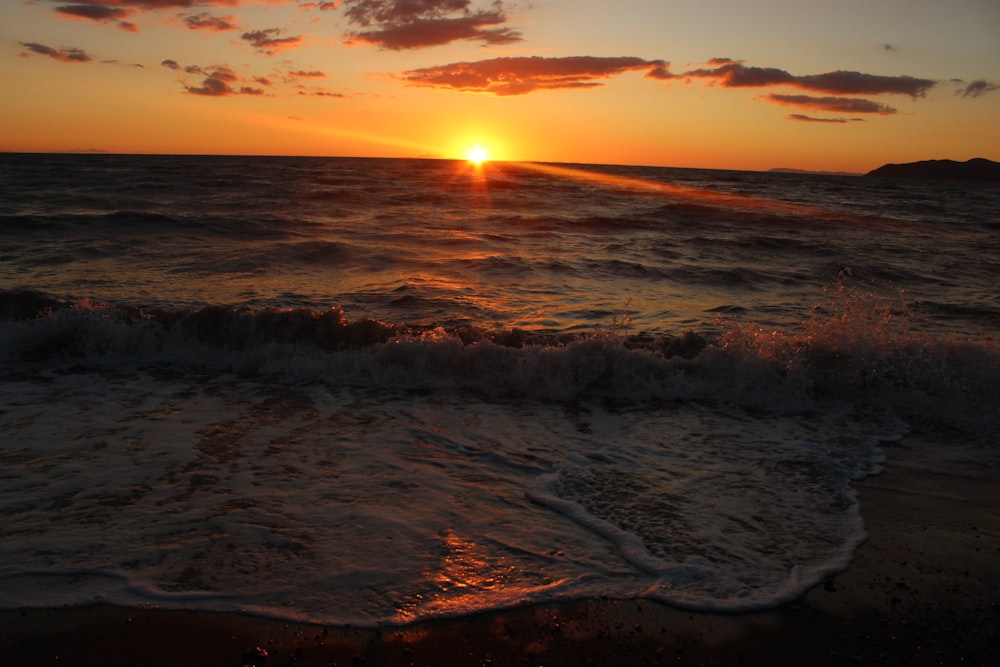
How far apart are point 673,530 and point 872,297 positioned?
34.9ft

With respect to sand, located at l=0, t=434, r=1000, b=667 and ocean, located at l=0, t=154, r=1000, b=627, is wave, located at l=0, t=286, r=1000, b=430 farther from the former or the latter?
sand, located at l=0, t=434, r=1000, b=667

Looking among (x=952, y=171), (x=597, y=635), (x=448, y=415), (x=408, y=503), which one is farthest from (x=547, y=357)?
(x=952, y=171)

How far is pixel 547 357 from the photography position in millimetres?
8148

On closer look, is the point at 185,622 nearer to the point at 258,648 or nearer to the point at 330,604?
the point at 258,648

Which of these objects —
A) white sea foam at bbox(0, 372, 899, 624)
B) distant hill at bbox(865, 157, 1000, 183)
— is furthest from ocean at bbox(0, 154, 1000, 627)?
distant hill at bbox(865, 157, 1000, 183)

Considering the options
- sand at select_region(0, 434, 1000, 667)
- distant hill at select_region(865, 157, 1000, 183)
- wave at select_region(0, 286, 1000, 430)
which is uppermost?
distant hill at select_region(865, 157, 1000, 183)

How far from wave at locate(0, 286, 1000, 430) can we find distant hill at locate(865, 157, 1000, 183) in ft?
313

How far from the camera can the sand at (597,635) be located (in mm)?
3182

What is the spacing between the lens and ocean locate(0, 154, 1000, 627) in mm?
3895

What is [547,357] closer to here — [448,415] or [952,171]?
[448,415]

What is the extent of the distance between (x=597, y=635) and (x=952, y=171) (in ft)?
377

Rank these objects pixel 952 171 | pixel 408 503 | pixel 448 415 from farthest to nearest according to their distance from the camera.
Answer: pixel 952 171 < pixel 448 415 < pixel 408 503

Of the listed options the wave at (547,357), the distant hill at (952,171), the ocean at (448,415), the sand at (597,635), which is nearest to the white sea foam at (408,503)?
the ocean at (448,415)

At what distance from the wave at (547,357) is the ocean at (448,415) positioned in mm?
39
